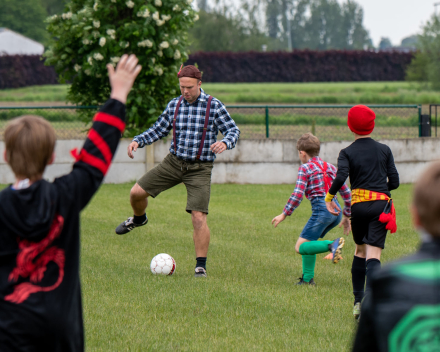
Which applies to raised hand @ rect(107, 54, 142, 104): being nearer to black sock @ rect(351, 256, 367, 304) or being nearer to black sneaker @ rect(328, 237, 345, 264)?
black sock @ rect(351, 256, 367, 304)

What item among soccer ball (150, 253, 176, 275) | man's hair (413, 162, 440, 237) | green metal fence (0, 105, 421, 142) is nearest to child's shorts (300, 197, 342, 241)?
soccer ball (150, 253, 176, 275)

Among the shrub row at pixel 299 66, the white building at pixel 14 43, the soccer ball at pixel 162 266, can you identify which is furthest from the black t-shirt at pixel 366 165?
the white building at pixel 14 43

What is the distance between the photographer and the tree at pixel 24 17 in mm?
75938

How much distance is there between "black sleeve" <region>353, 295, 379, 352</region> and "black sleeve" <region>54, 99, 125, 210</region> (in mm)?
1217

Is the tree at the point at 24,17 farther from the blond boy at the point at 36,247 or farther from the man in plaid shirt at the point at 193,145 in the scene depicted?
the blond boy at the point at 36,247

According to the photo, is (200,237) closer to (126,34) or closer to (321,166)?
(321,166)

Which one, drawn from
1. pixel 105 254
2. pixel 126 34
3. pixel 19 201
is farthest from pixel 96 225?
pixel 19 201

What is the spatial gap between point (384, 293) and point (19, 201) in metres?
1.41

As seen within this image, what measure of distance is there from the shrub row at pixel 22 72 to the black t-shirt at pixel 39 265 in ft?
151

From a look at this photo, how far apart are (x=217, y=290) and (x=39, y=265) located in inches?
140

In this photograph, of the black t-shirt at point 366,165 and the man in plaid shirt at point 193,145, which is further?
the man in plaid shirt at point 193,145

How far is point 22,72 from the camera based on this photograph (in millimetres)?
48219

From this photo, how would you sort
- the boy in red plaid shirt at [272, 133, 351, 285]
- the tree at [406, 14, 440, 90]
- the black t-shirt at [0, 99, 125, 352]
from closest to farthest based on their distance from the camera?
the black t-shirt at [0, 99, 125, 352], the boy in red plaid shirt at [272, 133, 351, 285], the tree at [406, 14, 440, 90]

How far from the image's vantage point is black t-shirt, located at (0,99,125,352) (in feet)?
7.75
